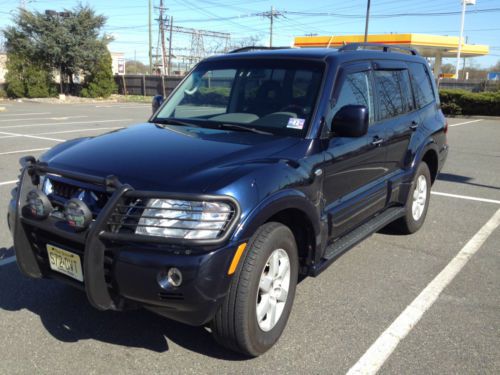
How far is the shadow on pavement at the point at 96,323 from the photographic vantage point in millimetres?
3107

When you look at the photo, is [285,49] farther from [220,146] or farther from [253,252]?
[253,252]

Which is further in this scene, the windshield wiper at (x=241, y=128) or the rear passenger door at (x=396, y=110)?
the rear passenger door at (x=396, y=110)

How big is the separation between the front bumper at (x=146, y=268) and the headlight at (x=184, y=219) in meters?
0.07

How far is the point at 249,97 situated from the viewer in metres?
3.99

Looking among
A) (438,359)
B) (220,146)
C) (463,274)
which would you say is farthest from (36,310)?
(463,274)

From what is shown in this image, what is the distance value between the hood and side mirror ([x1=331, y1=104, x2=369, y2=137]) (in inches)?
13.7

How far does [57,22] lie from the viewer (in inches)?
1266

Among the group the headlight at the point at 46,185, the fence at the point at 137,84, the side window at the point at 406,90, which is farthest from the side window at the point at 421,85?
the fence at the point at 137,84

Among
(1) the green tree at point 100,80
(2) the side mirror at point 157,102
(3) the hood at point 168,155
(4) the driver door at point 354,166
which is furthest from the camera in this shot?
(1) the green tree at point 100,80

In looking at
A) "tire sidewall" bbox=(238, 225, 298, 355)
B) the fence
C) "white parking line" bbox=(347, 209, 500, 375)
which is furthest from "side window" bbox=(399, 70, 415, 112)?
the fence

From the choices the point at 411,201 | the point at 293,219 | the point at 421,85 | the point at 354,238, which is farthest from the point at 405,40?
the point at 293,219

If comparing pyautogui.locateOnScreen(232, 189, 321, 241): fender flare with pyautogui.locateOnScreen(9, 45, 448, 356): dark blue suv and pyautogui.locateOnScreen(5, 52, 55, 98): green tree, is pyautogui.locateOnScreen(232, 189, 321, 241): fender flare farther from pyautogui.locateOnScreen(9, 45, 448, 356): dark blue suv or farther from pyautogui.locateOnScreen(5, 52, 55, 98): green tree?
pyautogui.locateOnScreen(5, 52, 55, 98): green tree

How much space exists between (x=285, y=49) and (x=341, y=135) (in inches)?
47.8

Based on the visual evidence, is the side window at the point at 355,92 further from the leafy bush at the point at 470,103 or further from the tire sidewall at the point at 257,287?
the leafy bush at the point at 470,103
